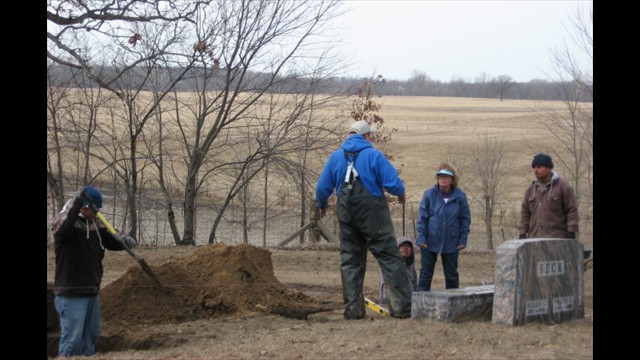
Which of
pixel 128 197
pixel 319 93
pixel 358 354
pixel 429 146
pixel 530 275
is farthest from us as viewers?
pixel 429 146

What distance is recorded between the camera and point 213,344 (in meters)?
7.95

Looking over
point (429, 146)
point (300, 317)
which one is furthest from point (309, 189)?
point (429, 146)

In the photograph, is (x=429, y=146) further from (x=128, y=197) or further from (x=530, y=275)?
(x=530, y=275)

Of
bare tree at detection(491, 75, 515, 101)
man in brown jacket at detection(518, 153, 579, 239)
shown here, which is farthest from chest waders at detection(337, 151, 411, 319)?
bare tree at detection(491, 75, 515, 101)

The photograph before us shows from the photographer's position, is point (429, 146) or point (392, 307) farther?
point (429, 146)

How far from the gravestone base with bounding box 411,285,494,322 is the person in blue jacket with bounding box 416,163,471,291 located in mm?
1029

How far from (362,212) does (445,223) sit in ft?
3.85

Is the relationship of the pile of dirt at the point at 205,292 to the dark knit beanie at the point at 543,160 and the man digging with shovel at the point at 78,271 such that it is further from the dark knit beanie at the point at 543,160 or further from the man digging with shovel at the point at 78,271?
the dark knit beanie at the point at 543,160

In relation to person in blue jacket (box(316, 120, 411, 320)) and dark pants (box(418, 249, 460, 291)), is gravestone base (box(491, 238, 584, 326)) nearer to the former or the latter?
person in blue jacket (box(316, 120, 411, 320))

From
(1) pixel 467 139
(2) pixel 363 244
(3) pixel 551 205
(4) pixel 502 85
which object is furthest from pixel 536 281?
(4) pixel 502 85

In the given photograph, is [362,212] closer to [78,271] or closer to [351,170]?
[351,170]

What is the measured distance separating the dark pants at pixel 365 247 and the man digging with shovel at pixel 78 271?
2.51m

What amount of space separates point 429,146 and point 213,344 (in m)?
50.1

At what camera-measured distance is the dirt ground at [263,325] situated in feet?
22.9
